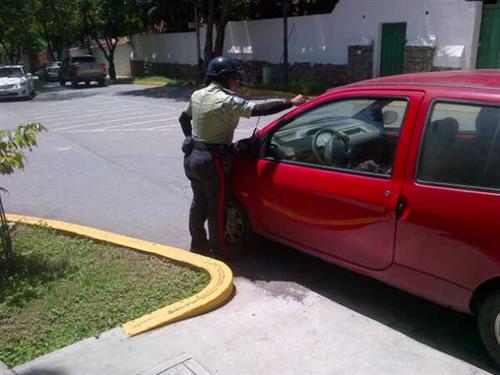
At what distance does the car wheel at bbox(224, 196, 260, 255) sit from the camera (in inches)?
183

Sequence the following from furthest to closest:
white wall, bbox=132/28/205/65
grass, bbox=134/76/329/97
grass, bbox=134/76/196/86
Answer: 1. white wall, bbox=132/28/205/65
2. grass, bbox=134/76/196/86
3. grass, bbox=134/76/329/97

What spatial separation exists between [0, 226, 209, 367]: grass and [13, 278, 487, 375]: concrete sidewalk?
0.64ft

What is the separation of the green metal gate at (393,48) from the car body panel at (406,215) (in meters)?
13.7

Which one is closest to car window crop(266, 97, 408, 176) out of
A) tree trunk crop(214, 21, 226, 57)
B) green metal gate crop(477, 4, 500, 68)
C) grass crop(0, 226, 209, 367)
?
grass crop(0, 226, 209, 367)

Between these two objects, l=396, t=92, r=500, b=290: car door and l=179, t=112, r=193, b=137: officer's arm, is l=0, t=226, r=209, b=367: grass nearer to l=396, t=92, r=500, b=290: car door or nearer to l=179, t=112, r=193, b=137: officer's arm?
l=179, t=112, r=193, b=137: officer's arm

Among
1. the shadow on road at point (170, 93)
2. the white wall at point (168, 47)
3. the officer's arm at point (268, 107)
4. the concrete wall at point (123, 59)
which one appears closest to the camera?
the officer's arm at point (268, 107)

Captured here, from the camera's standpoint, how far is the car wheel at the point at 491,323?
298cm

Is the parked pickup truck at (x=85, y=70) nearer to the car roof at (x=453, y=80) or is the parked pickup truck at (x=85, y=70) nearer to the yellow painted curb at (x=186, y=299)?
the yellow painted curb at (x=186, y=299)

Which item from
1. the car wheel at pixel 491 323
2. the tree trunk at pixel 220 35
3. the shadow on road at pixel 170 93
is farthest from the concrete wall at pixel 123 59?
the car wheel at pixel 491 323

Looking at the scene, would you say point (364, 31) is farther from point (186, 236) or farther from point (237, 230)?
point (237, 230)

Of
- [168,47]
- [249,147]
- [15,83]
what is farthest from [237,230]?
[168,47]

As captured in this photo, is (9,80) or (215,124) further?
(9,80)

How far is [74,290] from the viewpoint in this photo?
4.05 metres

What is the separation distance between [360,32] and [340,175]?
15361 millimetres
